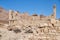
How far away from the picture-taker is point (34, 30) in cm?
1257

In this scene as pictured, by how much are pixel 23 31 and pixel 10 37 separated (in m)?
1.63

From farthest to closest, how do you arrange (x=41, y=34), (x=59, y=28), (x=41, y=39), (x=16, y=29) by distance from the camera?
(x=59, y=28) < (x=16, y=29) < (x=41, y=34) < (x=41, y=39)

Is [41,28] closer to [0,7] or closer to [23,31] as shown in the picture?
[23,31]

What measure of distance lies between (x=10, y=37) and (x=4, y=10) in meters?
29.9

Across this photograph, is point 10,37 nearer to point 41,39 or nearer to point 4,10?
point 41,39

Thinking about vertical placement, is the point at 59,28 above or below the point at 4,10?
below

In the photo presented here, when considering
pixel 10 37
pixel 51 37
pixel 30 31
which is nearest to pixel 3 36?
pixel 10 37

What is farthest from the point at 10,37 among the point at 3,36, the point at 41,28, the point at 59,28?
the point at 59,28

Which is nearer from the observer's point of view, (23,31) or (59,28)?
(23,31)

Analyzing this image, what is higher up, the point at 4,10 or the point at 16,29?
the point at 4,10

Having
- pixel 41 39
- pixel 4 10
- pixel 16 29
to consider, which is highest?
pixel 4 10

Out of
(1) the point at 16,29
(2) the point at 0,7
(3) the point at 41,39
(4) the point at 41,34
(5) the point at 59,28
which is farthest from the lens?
(2) the point at 0,7

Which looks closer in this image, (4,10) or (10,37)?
(10,37)

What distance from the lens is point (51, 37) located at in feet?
38.4
